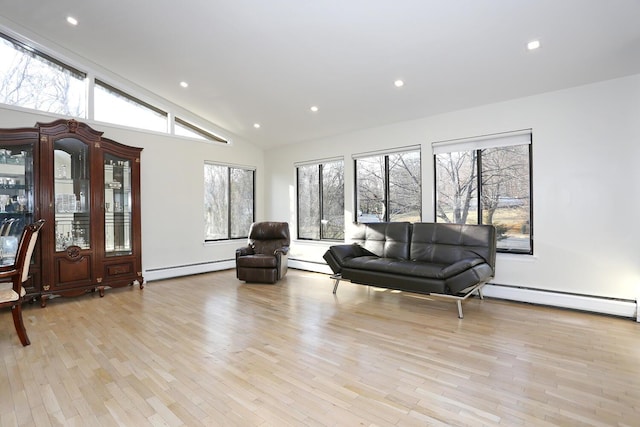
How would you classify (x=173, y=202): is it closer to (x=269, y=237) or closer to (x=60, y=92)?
(x=269, y=237)

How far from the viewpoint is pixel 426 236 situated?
436cm

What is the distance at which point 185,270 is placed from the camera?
19.2 feet

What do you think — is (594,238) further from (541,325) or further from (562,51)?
(562,51)

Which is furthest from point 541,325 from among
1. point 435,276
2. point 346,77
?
point 346,77

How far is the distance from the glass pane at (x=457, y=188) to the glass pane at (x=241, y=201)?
3983 millimetres

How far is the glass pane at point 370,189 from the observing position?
5470 mm

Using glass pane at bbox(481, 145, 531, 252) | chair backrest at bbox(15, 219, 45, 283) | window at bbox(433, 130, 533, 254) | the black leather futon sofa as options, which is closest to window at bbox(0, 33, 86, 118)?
chair backrest at bbox(15, 219, 45, 283)

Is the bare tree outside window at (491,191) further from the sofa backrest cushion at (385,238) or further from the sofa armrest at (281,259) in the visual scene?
the sofa armrest at (281,259)

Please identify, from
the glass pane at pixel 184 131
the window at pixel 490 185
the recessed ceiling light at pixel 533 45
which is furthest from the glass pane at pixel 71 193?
the recessed ceiling light at pixel 533 45

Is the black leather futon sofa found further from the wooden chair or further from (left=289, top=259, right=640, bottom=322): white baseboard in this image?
the wooden chair

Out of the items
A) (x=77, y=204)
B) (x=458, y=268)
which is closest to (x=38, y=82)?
(x=77, y=204)

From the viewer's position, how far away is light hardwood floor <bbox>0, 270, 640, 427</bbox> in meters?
1.87

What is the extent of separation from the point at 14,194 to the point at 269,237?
11.4ft

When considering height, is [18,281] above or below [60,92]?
below
